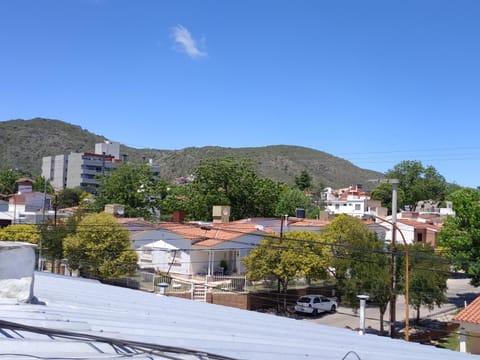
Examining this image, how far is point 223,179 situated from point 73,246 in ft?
91.6

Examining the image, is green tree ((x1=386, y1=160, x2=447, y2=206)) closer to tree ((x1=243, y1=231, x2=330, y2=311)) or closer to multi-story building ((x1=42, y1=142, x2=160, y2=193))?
multi-story building ((x1=42, y1=142, x2=160, y2=193))

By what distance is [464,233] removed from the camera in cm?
3341

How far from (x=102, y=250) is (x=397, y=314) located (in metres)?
18.9

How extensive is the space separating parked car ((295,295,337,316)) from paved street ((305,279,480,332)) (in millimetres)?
406

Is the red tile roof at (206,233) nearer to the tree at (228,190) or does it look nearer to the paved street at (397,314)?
the paved street at (397,314)

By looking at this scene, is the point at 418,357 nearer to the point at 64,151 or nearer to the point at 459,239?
the point at 459,239

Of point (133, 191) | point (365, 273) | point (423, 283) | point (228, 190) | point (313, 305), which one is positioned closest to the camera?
point (365, 273)

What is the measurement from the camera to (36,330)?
3816 mm

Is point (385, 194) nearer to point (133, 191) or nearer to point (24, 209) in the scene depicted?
point (133, 191)

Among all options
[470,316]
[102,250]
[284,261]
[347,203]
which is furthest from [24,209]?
[347,203]

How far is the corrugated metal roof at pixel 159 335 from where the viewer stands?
12.2 feet

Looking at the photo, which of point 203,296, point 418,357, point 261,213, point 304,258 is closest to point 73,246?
point 203,296

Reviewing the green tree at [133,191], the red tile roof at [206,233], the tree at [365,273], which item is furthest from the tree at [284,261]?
the green tree at [133,191]

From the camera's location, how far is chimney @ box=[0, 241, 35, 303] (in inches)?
183
